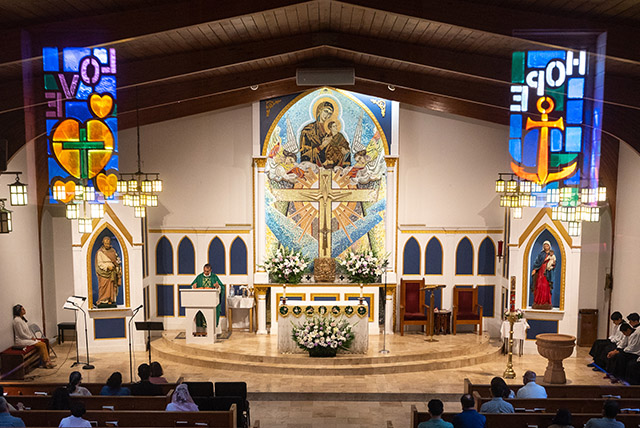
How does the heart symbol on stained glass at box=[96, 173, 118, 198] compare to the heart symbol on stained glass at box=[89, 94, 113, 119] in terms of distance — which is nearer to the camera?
the heart symbol on stained glass at box=[89, 94, 113, 119]

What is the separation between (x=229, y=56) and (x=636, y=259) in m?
6.94

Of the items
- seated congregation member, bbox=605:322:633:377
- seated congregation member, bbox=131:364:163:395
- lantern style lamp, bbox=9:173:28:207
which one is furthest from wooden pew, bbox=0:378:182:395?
seated congregation member, bbox=605:322:633:377

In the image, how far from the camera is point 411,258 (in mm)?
11930

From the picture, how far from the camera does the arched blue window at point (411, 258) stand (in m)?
11.9

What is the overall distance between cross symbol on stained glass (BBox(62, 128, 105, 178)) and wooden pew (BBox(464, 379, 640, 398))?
5.06 meters

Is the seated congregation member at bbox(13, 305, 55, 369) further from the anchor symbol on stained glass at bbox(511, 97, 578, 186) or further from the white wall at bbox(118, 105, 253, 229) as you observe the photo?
the anchor symbol on stained glass at bbox(511, 97, 578, 186)

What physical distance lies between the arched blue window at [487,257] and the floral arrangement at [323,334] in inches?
138

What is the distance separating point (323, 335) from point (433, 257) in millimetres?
3304

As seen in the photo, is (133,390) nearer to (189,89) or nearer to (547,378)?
(189,89)

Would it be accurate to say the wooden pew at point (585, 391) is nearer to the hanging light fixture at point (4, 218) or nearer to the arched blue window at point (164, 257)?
the hanging light fixture at point (4, 218)

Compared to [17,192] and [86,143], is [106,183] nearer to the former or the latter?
[86,143]

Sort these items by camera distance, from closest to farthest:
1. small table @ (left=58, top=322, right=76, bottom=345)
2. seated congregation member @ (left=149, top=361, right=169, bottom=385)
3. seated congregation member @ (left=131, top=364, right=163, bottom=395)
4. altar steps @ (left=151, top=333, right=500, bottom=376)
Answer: seated congregation member @ (left=131, top=364, right=163, bottom=395) < seated congregation member @ (left=149, top=361, right=169, bottom=385) < altar steps @ (left=151, top=333, right=500, bottom=376) < small table @ (left=58, top=322, right=76, bottom=345)

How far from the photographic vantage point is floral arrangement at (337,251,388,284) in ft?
37.9

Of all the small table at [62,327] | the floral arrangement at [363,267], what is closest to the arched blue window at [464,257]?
the floral arrangement at [363,267]
